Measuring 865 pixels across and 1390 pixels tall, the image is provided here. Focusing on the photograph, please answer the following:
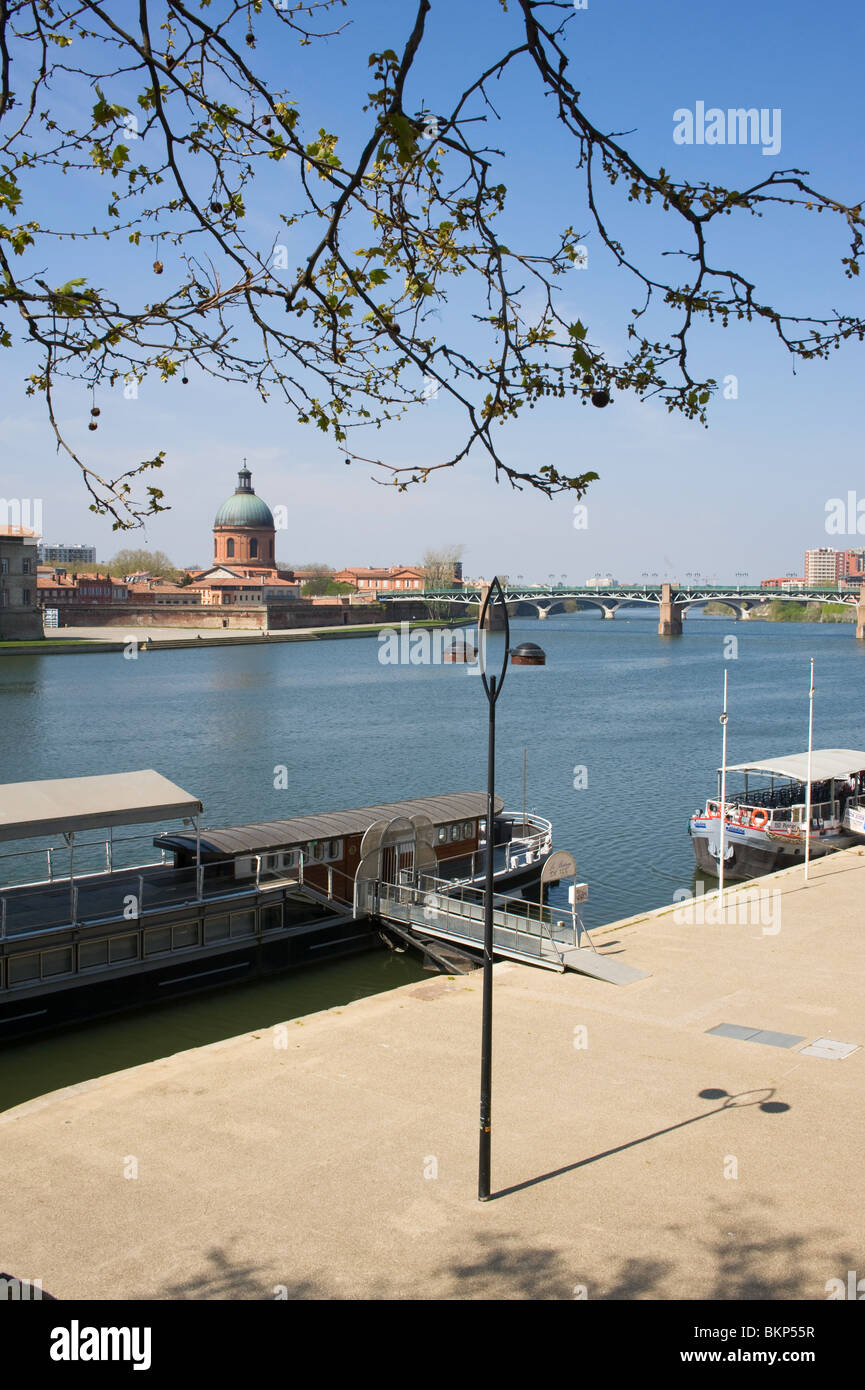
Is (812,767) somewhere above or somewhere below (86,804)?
below

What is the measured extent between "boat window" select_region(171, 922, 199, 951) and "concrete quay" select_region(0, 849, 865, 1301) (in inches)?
153

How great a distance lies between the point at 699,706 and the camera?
60.8 meters

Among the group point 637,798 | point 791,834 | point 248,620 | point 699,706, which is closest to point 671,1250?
point 791,834

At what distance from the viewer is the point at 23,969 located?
52.3ft

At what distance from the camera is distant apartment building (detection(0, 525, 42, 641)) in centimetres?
9756

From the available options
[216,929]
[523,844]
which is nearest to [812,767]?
[523,844]

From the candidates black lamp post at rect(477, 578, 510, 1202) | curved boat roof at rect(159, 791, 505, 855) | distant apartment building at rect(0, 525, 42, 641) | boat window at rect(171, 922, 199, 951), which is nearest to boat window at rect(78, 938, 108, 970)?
boat window at rect(171, 922, 199, 951)

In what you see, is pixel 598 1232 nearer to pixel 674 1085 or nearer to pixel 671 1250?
pixel 671 1250

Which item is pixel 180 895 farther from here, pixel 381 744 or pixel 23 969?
pixel 381 744

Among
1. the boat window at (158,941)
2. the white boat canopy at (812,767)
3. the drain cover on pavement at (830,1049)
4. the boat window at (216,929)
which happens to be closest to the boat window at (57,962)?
the boat window at (158,941)

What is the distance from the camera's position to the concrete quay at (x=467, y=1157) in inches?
322

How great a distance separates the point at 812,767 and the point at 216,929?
1680cm

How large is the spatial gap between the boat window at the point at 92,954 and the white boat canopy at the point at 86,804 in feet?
5.71

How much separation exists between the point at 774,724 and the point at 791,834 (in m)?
27.8
